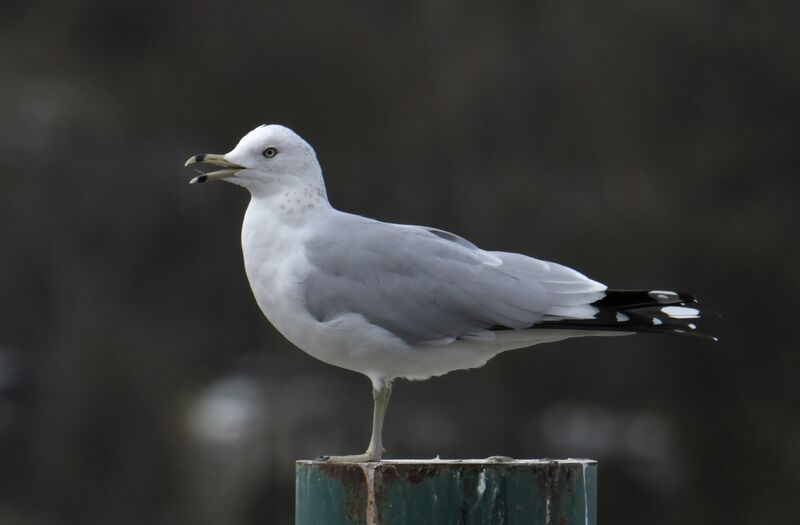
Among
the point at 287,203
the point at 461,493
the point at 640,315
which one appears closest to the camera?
the point at 461,493

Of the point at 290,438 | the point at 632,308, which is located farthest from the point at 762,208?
the point at 632,308

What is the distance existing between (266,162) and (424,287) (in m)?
0.42

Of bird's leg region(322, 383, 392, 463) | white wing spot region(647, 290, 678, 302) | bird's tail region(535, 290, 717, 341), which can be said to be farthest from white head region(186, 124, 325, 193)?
white wing spot region(647, 290, 678, 302)

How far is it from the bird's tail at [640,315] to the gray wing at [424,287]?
0.02 meters

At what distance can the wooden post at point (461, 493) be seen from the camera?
2.51m

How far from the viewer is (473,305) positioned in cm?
Result: 294

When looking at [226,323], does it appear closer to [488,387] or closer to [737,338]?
[488,387]

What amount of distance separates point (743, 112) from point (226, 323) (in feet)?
10.5

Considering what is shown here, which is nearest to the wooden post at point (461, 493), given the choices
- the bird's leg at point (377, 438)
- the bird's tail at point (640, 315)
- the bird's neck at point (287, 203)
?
the bird's leg at point (377, 438)

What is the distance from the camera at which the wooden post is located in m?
2.51

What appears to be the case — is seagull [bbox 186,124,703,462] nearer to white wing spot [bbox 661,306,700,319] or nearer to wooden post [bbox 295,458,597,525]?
white wing spot [bbox 661,306,700,319]

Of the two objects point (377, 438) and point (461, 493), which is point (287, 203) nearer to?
point (377, 438)

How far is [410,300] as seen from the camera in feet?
9.67

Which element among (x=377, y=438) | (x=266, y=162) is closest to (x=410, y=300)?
(x=377, y=438)
